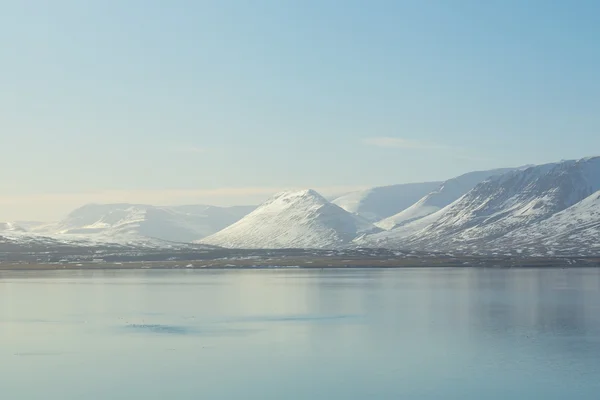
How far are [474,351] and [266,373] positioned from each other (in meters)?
14.1

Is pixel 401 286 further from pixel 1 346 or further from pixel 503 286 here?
pixel 1 346

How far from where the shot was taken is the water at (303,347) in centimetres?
4022

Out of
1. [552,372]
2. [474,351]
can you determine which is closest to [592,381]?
[552,372]

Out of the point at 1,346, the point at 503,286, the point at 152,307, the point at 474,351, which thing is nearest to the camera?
the point at 474,351

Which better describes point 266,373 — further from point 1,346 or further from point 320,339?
point 1,346

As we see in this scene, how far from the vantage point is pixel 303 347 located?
5362 centimetres

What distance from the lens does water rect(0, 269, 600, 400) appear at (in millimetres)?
40219

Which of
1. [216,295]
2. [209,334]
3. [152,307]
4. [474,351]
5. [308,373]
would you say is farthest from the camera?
[216,295]

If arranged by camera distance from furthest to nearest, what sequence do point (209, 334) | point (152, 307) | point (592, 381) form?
1. point (152, 307)
2. point (209, 334)
3. point (592, 381)

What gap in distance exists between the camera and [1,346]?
54.5 m

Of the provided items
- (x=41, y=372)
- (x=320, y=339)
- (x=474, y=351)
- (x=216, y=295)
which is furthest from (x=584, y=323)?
(x=216, y=295)

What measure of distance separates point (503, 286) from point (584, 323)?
49.4 meters

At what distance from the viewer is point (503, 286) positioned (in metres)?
113

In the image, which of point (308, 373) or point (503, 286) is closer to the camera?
point (308, 373)
